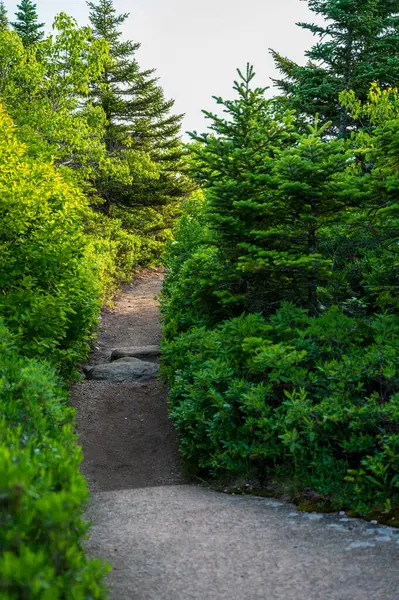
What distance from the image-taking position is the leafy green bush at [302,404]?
4.94m

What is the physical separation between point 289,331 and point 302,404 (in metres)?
1.33

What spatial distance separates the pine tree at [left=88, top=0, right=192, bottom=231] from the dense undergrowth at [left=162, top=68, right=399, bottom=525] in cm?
1714

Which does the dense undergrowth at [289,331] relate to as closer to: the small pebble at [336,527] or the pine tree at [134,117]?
the small pebble at [336,527]

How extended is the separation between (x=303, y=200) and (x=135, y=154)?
17469 millimetres

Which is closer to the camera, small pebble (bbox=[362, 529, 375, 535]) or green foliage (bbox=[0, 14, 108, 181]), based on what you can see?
small pebble (bbox=[362, 529, 375, 535])

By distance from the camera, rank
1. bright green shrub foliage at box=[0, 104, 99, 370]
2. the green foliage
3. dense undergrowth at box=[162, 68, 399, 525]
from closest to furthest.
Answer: dense undergrowth at box=[162, 68, 399, 525]
bright green shrub foliage at box=[0, 104, 99, 370]
the green foliage

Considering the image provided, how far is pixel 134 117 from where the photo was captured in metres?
26.3

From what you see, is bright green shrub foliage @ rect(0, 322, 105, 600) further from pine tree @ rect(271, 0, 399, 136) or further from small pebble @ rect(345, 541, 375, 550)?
pine tree @ rect(271, 0, 399, 136)

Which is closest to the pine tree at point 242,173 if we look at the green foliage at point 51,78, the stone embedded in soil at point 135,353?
the stone embedded in soil at point 135,353

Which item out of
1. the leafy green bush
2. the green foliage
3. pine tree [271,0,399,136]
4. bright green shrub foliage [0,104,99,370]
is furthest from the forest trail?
pine tree [271,0,399,136]

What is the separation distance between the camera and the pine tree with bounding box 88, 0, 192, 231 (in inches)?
972

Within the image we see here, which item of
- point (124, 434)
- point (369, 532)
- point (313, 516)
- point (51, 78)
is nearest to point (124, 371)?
point (124, 434)

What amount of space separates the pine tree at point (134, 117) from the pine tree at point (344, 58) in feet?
25.6

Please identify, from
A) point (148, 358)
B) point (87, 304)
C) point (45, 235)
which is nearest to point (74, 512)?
point (45, 235)
